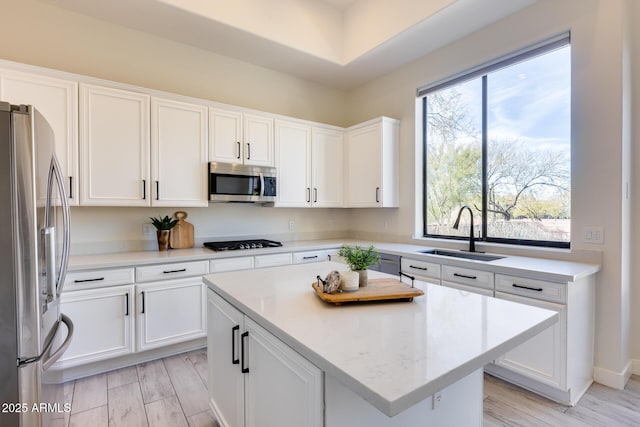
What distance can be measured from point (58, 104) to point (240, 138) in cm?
147

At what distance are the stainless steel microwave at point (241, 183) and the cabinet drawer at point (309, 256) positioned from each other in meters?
0.68

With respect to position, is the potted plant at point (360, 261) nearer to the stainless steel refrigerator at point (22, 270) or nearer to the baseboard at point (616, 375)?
the stainless steel refrigerator at point (22, 270)

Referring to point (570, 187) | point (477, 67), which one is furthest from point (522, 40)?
point (570, 187)

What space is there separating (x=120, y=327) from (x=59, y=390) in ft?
3.13

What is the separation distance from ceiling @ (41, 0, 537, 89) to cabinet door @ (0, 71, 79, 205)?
0.86 meters

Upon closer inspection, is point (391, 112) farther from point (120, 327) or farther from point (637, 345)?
point (120, 327)

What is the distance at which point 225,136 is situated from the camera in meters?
3.21

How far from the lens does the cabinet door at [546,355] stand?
6.70 ft

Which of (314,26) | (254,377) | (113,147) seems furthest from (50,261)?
(314,26)

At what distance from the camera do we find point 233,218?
11.9ft

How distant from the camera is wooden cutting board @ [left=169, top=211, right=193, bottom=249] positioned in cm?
318

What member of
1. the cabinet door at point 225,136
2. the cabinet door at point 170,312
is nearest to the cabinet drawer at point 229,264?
the cabinet door at point 170,312

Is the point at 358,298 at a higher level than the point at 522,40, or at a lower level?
lower

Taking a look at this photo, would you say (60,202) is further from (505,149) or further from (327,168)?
(505,149)
